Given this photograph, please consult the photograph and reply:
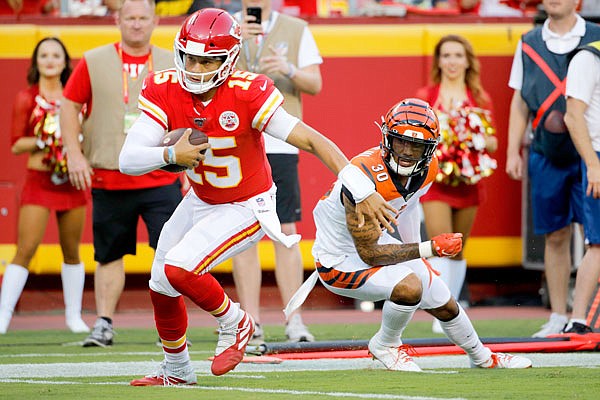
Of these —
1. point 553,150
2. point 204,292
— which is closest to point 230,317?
point 204,292

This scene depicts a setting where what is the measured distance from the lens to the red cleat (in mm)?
5633

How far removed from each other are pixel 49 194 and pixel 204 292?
140 inches

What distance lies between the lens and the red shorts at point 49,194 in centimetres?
880

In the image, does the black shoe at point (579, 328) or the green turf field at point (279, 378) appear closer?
the green turf field at point (279, 378)

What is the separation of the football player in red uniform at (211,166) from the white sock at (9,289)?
3.20 meters

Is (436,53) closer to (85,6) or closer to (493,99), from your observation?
(493,99)

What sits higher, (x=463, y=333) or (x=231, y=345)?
(x=231, y=345)

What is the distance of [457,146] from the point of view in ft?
29.7

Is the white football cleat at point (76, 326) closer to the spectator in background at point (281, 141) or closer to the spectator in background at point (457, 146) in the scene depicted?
the spectator in background at point (281, 141)

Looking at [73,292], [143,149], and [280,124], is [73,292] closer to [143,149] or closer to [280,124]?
[143,149]

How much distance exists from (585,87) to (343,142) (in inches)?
131

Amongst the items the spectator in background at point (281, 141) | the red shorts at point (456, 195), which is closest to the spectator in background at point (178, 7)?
the spectator in background at point (281, 141)

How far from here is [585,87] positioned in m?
7.75

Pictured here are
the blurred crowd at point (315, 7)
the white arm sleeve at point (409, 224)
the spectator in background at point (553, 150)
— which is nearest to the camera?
the white arm sleeve at point (409, 224)
